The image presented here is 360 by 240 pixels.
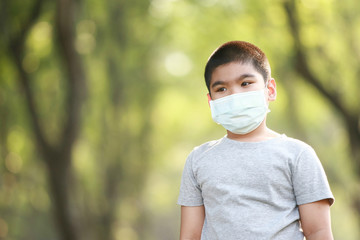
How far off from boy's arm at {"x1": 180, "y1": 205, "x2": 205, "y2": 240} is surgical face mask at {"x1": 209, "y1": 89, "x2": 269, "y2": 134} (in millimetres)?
485

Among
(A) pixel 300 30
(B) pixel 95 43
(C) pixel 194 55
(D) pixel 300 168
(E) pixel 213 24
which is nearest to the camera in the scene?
(D) pixel 300 168

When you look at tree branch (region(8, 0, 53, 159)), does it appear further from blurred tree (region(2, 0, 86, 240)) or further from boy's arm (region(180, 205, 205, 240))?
boy's arm (region(180, 205, 205, 240))

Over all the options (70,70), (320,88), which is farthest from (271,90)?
(320,88)

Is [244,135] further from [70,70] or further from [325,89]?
[325,89]

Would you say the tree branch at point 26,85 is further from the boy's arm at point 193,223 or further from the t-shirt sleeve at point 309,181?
the t-shirt sleeve at point 309,181

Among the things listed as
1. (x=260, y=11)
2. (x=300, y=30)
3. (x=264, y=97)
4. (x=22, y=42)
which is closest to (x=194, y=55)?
(x=260, y=11)

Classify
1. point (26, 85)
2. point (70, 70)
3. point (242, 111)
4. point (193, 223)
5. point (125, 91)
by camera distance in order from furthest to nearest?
point (125, 91)
point (26, 85)
point (70, 70)
point (193, 223)
point (242, 111)

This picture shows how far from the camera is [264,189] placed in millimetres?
3133

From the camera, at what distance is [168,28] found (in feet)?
69.5

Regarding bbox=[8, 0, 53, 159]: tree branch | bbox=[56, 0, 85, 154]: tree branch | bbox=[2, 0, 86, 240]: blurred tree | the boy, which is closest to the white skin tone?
the boy

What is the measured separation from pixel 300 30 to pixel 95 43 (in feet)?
22.9

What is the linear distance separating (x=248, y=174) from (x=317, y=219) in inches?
15.9

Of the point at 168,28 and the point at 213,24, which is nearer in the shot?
the point at 213,24

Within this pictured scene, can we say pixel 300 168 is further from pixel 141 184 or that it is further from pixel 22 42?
pixel 141 184
